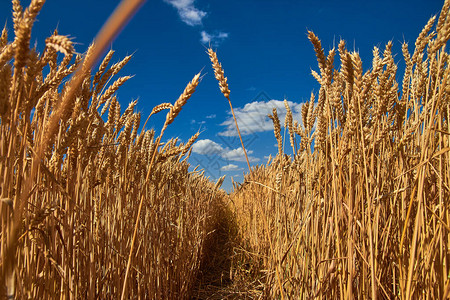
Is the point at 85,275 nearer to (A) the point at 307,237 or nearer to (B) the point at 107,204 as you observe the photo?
(B) the point at 107,204

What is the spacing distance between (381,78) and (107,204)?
1447mm

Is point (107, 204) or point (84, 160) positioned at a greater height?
point (84, 160)

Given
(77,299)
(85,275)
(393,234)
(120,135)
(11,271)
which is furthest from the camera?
(120,135)

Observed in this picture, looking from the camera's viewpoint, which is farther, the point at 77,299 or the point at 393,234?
the point at 393,234

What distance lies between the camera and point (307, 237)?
1315 mm

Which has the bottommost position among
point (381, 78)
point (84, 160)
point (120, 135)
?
point (84, 160)

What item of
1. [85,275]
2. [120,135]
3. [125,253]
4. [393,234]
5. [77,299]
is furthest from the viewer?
[120,135]

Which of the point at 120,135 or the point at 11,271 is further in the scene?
the point at 120,135

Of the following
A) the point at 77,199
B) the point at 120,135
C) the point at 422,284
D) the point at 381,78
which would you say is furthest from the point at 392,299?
the point at 120,135

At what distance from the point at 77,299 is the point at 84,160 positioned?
20.5 inches

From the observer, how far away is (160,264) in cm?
178

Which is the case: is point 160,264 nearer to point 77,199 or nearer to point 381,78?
point 77,199

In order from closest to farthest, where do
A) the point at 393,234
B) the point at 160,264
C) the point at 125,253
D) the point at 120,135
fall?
the point at 393,234
the point at 125,253
the point at 120,135
the point at 160,264

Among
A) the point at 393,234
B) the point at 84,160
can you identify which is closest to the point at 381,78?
the point at 393,234
